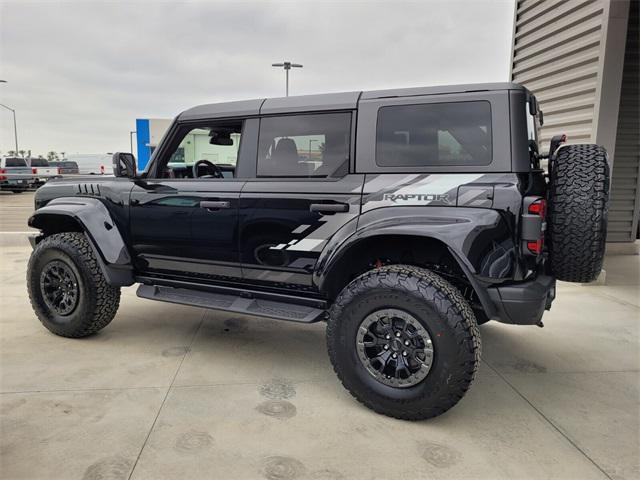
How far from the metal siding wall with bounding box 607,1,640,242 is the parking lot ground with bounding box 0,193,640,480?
4243 millimetres

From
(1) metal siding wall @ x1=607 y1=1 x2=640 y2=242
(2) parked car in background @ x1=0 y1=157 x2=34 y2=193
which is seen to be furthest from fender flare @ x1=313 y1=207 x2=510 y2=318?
(2) parked car in background @ x1=0 y1=157 x2=34 y2=193

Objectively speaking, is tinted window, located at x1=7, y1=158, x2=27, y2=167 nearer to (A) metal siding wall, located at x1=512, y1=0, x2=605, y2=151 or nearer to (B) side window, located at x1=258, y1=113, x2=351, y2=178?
(A) metal siding wall, located at x1=512, y1=0, x2=605, y2=151

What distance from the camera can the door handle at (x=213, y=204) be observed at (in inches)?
130

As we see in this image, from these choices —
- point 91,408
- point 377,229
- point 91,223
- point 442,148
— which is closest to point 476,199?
point 442,148

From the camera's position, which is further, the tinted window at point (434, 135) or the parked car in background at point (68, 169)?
the parked car in background at point (68, 169)

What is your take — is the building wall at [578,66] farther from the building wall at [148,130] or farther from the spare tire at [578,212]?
the building wall at [148,130]

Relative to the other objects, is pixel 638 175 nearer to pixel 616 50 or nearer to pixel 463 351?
pixel 616 50

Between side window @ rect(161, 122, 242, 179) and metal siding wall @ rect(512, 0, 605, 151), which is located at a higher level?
metal siding wall @ rect(512, 0, 605, 151)

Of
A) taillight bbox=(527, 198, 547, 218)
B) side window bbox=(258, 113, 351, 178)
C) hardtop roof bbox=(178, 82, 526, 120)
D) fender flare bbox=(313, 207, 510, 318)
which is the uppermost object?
hardtop roof bbox=(178, 82, 526, 120)

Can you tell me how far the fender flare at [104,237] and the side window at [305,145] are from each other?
1365mm

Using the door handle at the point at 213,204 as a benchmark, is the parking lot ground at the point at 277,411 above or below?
below

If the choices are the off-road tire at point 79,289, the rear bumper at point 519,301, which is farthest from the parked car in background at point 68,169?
the rear bumper at point 519,301

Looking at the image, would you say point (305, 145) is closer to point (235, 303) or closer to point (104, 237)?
point (235, 303)

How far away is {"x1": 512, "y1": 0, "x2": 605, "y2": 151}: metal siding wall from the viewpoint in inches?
228
